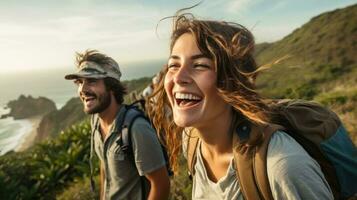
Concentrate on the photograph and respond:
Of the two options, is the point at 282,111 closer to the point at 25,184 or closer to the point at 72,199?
the point at 72,199

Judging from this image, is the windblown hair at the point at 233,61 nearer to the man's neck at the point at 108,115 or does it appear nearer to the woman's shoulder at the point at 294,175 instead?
the woman's shoulder at the point at 294,175

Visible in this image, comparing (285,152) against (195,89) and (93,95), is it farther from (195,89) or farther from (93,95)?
(93,95)

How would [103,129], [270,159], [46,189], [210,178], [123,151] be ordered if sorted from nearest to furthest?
[270,159] → [210,178] → [123,151] → [103,129] → [46,189]

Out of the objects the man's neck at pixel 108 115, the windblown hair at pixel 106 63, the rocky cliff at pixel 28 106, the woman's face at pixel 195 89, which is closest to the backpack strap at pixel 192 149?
the woman's face at pixel 195 89

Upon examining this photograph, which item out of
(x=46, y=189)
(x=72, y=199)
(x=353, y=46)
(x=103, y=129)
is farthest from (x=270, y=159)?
(x=353, y=46)

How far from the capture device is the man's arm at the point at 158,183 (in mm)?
3139

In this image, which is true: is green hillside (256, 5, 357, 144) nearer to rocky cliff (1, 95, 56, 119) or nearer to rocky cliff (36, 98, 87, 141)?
rocky cliff (36, 98, 87, 141)

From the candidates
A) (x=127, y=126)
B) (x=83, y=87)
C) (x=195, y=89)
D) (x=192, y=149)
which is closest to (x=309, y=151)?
(x=195, y=89)

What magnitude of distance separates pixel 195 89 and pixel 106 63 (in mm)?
2278

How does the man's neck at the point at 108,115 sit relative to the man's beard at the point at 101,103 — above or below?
below

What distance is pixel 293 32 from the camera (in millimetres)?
64875

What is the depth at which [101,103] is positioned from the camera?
11.9 feet

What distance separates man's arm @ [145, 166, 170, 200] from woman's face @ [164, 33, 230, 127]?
1.35 metres

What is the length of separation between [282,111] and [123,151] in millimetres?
1776
